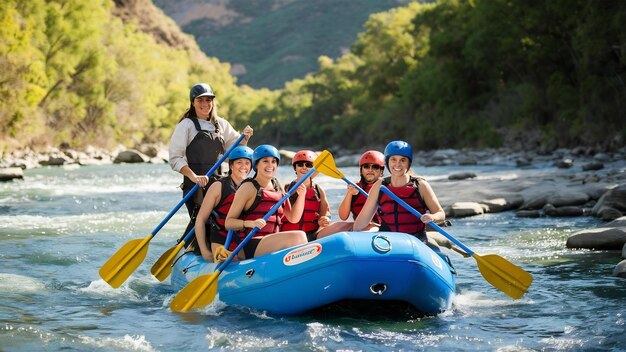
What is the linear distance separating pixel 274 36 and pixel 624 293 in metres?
193

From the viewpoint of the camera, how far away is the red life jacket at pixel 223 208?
634 centimetres

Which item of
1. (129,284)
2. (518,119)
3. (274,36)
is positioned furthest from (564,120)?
(274,36)

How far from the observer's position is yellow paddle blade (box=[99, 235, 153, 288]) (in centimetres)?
684

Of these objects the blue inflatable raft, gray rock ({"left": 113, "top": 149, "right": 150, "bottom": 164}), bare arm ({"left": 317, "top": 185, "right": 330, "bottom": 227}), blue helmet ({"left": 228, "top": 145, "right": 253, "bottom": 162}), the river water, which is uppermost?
blue helmet ({"left": 228, "top": 145, "right": 253, "bottom": 162})

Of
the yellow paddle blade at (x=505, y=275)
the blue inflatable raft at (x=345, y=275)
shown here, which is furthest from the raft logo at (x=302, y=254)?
the yellow paddle blade at (x=505, y=275)

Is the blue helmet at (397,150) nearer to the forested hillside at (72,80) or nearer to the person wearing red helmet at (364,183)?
the person wearing red helmet at (364,183)

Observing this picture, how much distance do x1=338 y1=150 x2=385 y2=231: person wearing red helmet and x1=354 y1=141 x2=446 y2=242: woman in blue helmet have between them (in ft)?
0.81

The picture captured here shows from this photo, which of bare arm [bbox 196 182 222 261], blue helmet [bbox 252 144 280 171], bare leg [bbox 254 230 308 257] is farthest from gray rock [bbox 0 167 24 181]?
bare leg [bbox 254 230 308 257]

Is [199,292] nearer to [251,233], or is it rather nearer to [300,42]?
[251,233]

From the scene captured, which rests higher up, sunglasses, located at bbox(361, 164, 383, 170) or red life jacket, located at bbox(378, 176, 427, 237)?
sunglasses, located at bbox(361, 164, 383, 170)

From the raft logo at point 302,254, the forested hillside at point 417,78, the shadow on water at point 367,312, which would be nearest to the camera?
the raft logo at point 302,254

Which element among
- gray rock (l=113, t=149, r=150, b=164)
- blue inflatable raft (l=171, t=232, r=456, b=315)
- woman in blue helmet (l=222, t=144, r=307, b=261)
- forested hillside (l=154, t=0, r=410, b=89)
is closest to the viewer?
blue inflatable raft (l=171, t=232, r=456, b=315)

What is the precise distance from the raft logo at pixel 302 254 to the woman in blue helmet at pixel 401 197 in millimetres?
803

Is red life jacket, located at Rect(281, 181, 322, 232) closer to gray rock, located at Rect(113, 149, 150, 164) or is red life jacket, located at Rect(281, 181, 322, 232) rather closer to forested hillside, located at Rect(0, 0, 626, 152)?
forested hillside, located at Rect(0, 0, 626, 152)
